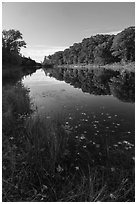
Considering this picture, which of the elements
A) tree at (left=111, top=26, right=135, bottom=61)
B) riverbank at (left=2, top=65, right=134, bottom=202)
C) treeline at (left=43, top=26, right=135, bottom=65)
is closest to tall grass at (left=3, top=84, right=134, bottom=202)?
riverbank at (left=2, top=65, right=134, bottom=202)

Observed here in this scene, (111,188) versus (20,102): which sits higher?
(20,102)

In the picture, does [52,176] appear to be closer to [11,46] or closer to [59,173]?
[59,173]

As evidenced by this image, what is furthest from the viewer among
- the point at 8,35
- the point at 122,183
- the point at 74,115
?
the point at 8,35

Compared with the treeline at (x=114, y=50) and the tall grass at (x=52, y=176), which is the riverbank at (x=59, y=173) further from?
the treeline at (x=114, y=50)

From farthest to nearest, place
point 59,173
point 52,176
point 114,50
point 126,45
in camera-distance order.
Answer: point 114,50, point 126,45, point 59,173, point 52,176

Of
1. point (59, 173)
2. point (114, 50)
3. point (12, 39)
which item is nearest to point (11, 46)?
point (12, 39)

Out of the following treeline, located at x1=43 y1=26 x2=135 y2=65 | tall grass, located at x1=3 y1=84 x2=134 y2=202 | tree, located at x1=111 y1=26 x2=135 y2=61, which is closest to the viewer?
tall grass, located at x1=3 y1=84 x2=134 y2=202

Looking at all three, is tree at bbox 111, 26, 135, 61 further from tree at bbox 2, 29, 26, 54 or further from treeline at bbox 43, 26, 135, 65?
tree at bbox 2, 29, 26, 54

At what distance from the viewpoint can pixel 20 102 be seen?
12844 millimetres

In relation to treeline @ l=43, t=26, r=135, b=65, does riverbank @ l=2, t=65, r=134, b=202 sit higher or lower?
Result: lower

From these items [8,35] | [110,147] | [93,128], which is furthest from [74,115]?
[8,35]

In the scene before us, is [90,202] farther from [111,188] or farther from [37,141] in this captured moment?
[37,141]

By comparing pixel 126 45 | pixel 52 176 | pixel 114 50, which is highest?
pixel 114 50

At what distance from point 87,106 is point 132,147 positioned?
7.64m
